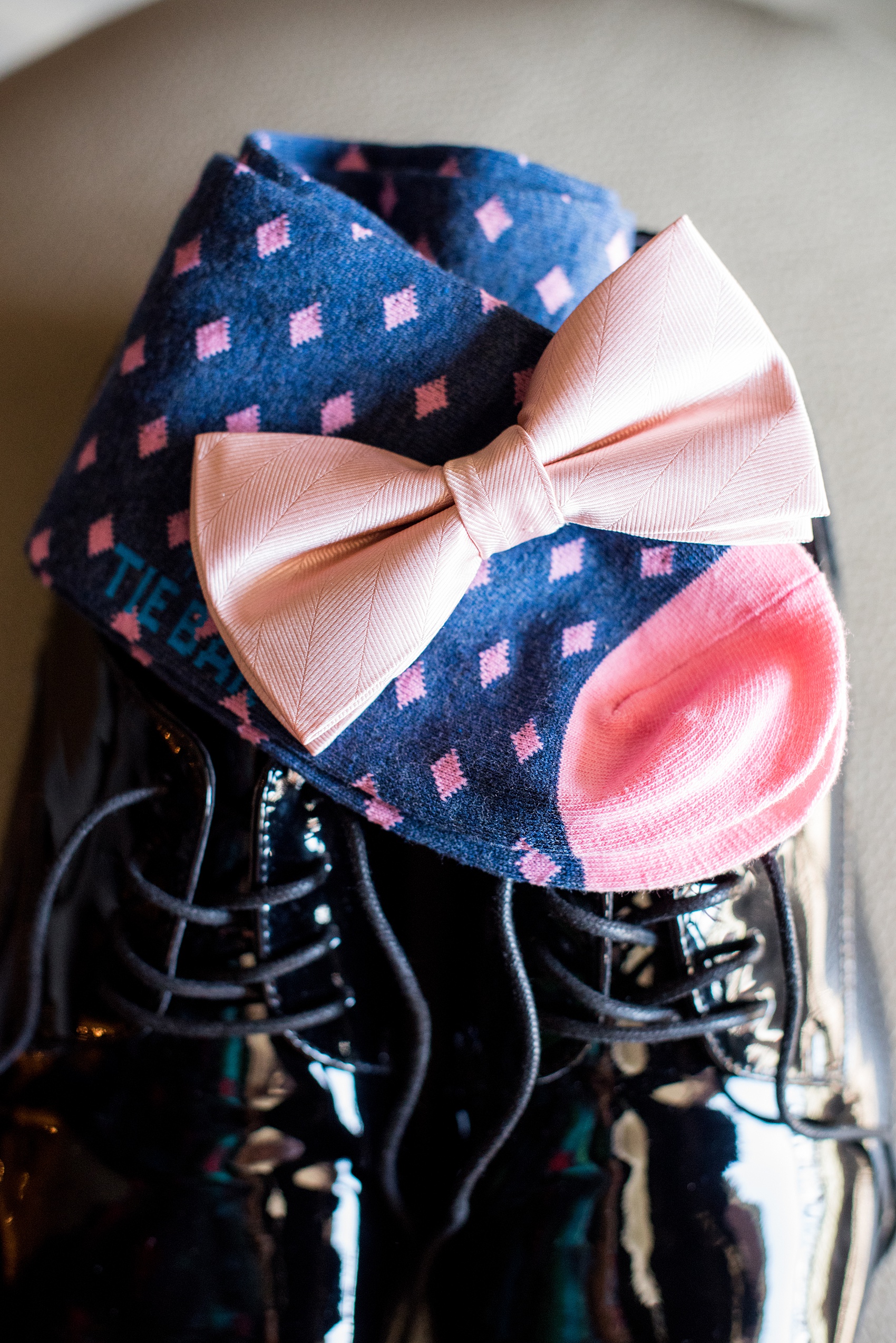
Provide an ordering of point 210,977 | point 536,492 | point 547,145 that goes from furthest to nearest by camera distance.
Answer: point 547,145
point 210,977
point 536,492

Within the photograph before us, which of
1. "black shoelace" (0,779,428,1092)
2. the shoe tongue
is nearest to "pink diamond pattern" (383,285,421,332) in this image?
the shoe tongue

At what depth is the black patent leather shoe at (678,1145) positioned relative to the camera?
1.40 feet

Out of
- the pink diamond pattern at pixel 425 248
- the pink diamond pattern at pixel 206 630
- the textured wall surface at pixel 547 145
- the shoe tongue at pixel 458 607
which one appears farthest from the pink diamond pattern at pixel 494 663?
the textured wall surface at pixel 547 145

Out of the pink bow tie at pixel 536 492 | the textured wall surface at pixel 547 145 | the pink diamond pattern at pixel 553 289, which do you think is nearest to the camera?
the pink bow tie at pixel 536 492

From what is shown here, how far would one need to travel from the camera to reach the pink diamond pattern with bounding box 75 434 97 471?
1.38 ft

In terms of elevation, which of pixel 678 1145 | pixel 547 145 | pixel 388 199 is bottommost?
pixel 678 1145

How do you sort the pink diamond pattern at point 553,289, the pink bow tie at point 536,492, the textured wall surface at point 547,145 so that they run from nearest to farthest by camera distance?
1. the pink bow tie at point 536,492
2. the pink diamond pattern at point 553,289
3. the textured wall surface at point 547,145

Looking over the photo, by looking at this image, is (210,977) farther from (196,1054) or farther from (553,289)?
(553,289)

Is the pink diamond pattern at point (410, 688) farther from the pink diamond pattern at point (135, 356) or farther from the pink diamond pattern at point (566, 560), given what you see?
the pink diamond pattern at point (135, 356)

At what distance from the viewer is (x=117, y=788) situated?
465 millimetres

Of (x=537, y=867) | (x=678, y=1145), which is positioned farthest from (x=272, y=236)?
(x=678, y=1145)

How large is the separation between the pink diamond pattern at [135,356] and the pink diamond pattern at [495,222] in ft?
0.57

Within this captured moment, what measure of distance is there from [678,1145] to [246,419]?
1.21ft

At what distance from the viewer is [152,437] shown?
40 cm
